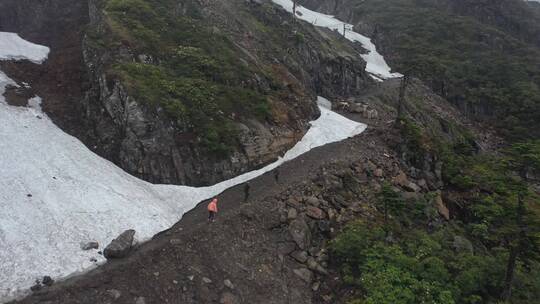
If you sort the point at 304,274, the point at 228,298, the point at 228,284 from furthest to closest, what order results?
the point at 304,274, the point at 228,284, the point at 228,298

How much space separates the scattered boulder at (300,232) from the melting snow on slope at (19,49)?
28.3 m

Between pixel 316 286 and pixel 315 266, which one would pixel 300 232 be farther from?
pixel 316 286

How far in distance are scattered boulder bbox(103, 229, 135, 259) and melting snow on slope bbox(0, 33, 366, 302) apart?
417 mm

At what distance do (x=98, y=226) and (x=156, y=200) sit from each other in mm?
4320

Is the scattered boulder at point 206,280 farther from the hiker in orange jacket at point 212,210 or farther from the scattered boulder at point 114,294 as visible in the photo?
the hiker in orange jacket at point 212,210

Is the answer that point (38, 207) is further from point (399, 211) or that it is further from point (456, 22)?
point (456, 22)

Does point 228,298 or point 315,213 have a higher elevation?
point 228,298

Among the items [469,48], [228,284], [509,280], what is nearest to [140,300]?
[228,284]

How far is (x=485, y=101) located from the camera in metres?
67.6

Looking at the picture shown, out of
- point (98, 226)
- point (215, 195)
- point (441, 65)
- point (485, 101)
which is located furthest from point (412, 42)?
point (98, 226)

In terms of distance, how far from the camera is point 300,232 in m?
20.1

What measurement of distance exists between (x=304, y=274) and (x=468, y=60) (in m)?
77.8

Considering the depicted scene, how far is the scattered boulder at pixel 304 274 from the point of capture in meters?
17.7

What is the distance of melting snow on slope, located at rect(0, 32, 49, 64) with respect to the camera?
33.1 m
